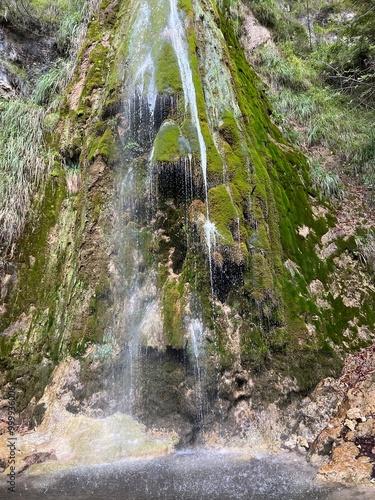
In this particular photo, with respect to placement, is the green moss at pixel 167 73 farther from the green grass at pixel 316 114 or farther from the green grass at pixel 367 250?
the green grass at pixel 367 250

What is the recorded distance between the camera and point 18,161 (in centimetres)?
796

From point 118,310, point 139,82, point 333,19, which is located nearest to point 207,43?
point 139,82

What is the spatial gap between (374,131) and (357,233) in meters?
4.21

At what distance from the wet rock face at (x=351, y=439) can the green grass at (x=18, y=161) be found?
19.9 ft

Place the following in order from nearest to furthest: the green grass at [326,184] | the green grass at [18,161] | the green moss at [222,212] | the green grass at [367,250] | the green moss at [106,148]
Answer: the green moss at [222,212] < the green moss at [106,148] < the green grass at [18,161] < the green grass at [367,250] < the green grass at [326,184]

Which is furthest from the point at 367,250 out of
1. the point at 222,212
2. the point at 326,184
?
the point at 222,212

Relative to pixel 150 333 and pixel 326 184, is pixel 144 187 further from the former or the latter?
pixel 326 184

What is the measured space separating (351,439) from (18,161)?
7349 millimetres

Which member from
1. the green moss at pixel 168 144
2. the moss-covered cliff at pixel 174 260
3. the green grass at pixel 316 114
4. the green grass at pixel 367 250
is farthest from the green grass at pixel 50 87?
the green grass at pixel 367 250

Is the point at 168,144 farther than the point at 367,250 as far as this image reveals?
No

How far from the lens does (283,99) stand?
1200cm

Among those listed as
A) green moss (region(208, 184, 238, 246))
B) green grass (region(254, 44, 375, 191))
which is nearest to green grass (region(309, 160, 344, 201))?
green grass (region(254, 44, 375, 191))

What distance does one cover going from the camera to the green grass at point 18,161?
24.5 feet

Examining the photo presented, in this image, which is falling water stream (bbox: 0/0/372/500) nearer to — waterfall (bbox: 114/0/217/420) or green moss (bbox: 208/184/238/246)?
waterfall (bbox: 114/0/217/420)
